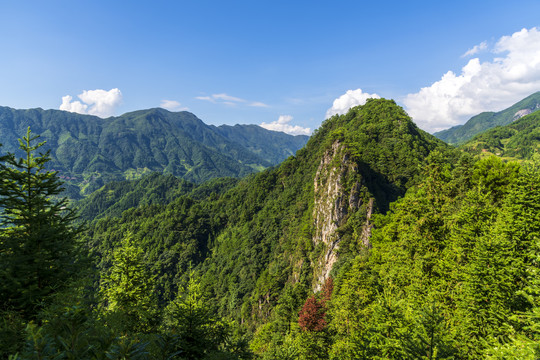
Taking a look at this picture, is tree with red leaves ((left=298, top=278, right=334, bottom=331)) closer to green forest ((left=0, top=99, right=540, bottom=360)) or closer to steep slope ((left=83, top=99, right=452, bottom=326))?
green forest ((left=0, top=99, right=540, bottom=360))

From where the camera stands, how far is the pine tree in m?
12.0

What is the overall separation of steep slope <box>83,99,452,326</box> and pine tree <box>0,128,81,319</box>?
60.2ft

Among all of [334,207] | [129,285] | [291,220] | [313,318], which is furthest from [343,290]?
[291,220]

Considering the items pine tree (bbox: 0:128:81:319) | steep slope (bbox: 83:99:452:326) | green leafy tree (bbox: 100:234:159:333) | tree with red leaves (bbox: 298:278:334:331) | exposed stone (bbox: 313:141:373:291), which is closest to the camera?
pine tree (bbox: 0:128:81:319)

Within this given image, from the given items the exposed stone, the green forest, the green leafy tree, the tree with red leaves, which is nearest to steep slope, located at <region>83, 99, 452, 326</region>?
the exposed stone

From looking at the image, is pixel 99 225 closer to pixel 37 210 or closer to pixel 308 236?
pixel 308 236

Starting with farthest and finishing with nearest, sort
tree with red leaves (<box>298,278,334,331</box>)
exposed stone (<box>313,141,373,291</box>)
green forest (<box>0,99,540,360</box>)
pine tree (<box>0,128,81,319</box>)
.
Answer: exposed stone (<box>313,141,373,291</box>) → tree with red leaves (<box>298,278,334,331</box>) → pine tree (<box>0,128,81,319</box>) → green forest (<box>0,99,540,360</box>)

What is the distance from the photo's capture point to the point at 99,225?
19125 centimetres

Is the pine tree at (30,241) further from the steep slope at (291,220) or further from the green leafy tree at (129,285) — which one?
the steep slope at (291,220)

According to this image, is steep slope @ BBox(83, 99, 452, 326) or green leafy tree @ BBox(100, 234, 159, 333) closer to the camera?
green leafy tree @ BBox(100, 234, 159, 333)

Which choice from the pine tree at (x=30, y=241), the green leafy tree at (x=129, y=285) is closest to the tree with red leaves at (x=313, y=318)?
A: the green leafy tree at (x=129, y=285)

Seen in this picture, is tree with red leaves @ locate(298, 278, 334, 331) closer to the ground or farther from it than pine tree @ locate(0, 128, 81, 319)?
closer to the ground

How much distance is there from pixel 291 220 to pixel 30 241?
114m

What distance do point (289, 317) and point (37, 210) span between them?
55598 mm
